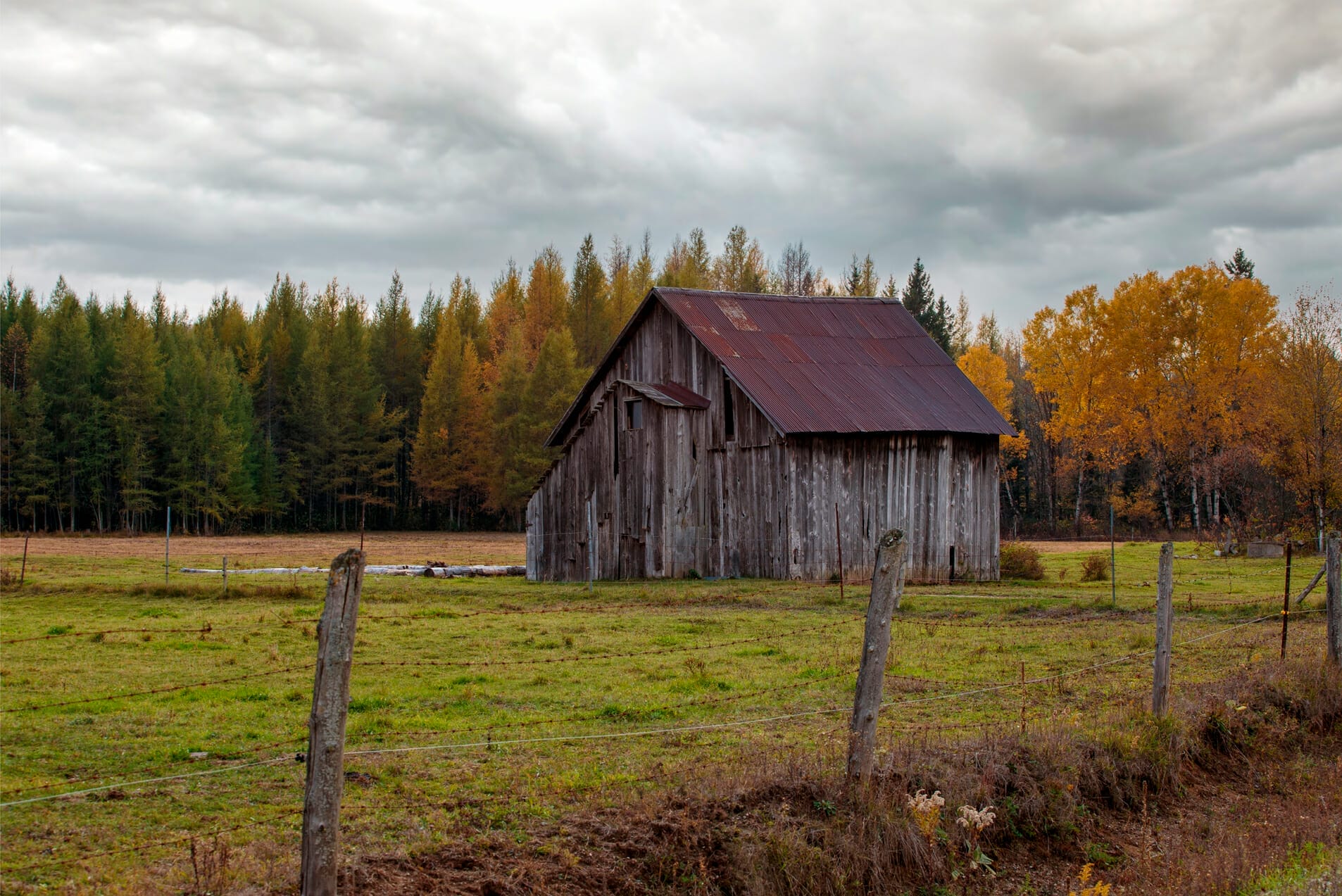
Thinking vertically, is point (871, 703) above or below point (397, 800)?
above

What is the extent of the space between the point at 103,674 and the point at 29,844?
7.55m

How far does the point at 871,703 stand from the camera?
8422 mm

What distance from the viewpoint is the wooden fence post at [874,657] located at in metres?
8.41

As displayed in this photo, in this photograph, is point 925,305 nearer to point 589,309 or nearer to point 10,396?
point 589,309

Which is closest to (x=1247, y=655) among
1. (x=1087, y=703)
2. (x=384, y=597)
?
(x=1087, y=703)

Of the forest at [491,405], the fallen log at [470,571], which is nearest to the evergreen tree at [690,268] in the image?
the forest at [491,405]

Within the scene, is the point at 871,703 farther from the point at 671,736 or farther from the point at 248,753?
the point at 248,753

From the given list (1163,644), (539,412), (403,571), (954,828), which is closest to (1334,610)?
(1163,644)

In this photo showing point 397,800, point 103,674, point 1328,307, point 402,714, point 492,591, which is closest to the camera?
point 397,800

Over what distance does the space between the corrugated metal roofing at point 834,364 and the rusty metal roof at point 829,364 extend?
0.04m

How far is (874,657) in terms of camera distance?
8438 mm

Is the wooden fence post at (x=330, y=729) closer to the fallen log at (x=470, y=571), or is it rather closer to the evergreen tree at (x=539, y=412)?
the fallen log at (x=470, y=571)

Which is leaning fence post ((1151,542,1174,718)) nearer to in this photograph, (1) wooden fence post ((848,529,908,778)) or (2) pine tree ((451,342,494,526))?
(1) wooden fence post ((848,529,908,778))

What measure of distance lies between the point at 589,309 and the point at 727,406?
55.1 meters
